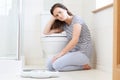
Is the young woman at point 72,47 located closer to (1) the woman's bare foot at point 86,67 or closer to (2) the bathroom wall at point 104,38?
(1) the woman's bare foot at point 86,67

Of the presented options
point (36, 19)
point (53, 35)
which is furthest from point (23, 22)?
point (53, 35)

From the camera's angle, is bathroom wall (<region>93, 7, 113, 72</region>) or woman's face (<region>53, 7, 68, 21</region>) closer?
bathroom wall (<region>93, 7, 113, 72</region>)

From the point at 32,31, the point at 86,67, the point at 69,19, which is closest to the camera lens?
the point at 86,67

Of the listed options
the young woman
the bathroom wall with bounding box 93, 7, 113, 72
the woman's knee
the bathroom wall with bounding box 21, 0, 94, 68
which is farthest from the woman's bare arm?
the bathroom wall with bounding box 21, 0, 94, 68

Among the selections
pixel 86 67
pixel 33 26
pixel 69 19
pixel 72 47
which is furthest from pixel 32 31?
pixel 86 67

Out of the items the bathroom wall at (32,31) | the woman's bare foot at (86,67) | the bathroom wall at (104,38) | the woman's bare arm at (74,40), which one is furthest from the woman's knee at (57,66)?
the bathroom wall at (32,31)

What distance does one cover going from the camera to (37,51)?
3.29 m

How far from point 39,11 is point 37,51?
0.53 metres

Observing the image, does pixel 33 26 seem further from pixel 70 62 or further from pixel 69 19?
pixel 70 62

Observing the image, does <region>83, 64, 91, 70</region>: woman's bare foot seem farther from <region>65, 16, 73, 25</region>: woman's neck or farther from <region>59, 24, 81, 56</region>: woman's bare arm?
<region>65, 16, 73, 25</region>: woman's neck

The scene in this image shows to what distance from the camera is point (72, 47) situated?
2.44 meters

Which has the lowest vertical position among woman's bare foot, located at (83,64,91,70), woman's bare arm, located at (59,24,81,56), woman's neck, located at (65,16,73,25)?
woman's bare foot, located at (83,64,91,70)

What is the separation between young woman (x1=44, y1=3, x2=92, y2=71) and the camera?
7.89ft

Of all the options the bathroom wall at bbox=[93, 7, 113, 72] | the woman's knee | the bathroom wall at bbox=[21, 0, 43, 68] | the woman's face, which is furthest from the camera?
the bathroom wall at bbox=[21, 0, 43, 68]
